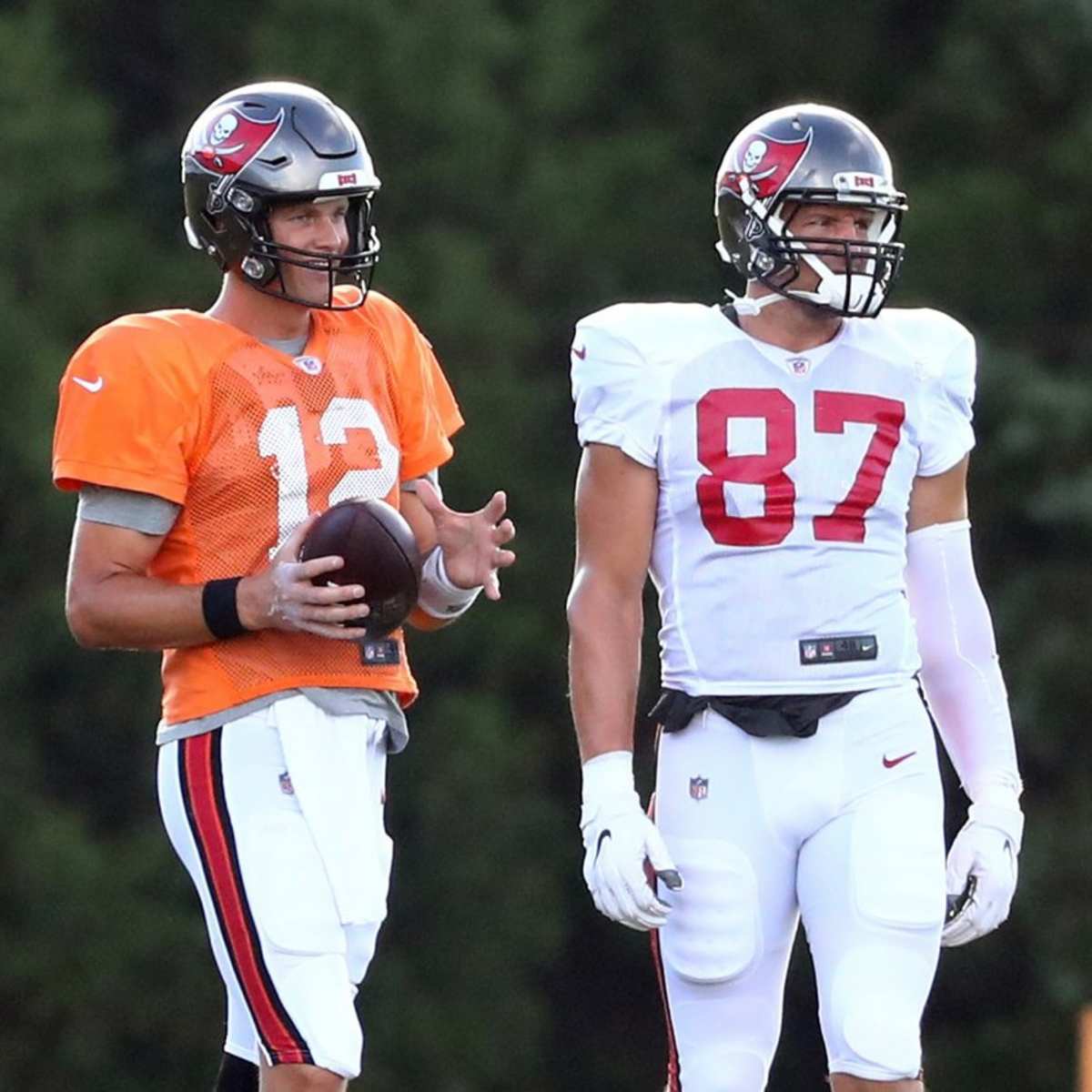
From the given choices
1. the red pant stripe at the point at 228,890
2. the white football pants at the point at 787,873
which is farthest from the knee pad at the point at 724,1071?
the red pant stripe at the point at 228,890

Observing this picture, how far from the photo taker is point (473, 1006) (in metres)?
13.8

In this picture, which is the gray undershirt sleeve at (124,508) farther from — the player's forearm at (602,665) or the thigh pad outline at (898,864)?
the thigh pad outline at (898,864)

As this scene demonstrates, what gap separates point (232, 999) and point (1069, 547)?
35.0 feet

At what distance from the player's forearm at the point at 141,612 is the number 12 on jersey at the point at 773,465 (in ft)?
2.50

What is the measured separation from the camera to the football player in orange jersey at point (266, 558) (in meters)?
4.19

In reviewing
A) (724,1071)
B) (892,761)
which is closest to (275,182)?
(892,761)

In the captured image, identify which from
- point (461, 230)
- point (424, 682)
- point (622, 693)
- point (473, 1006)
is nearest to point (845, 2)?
point (461, 230)

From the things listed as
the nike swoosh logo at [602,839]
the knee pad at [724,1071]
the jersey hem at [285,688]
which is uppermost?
the jersey hem at [285,688]

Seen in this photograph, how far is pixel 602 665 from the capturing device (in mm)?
4359

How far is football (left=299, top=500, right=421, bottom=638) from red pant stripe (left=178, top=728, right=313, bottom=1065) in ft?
0.97

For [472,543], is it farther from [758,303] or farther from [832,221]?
[832,221]

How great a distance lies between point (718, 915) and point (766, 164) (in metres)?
1.13

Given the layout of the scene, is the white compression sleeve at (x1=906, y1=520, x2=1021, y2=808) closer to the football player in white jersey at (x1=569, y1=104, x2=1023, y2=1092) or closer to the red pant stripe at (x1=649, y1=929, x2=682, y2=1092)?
the football player in white jersey at (x1=569, y1=104, x2=1023, y2=1092)

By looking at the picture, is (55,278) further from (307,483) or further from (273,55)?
(307,483)
